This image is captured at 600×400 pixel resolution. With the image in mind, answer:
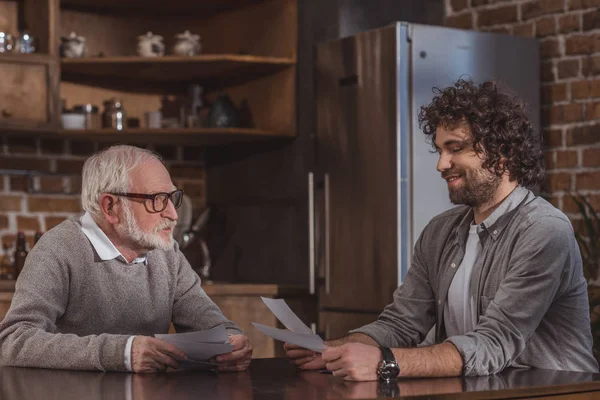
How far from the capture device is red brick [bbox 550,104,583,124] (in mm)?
4184

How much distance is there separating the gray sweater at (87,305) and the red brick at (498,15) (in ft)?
7.41

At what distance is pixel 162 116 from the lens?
4949 mm

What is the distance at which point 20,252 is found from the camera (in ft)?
14.3

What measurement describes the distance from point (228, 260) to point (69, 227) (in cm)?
224

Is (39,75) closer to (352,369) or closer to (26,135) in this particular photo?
(26,135)

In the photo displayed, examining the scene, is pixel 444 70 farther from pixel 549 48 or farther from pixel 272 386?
pixel 272 386

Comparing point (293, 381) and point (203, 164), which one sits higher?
point (203, 164)

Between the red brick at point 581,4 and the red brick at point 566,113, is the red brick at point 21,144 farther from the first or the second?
the red brick at point 581,4

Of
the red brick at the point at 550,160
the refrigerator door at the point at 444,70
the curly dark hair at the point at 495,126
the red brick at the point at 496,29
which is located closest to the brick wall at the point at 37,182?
the refrigerator door at the point at 444,70

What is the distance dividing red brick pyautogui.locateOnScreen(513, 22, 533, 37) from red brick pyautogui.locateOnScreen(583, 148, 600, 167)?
60 centimetres

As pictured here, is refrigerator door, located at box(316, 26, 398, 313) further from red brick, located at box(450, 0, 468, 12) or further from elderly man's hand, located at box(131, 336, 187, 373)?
elderly man's hand, located at box(131, 336, 187, 373)

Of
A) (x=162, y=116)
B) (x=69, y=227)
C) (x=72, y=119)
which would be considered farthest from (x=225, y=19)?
(x=69, y=227)

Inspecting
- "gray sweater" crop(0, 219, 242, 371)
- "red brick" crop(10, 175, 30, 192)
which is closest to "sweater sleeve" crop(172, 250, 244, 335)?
"gray sweater" crop(0, 219, 242, 371)

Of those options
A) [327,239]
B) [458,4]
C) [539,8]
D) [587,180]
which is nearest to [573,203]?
[587,180]
